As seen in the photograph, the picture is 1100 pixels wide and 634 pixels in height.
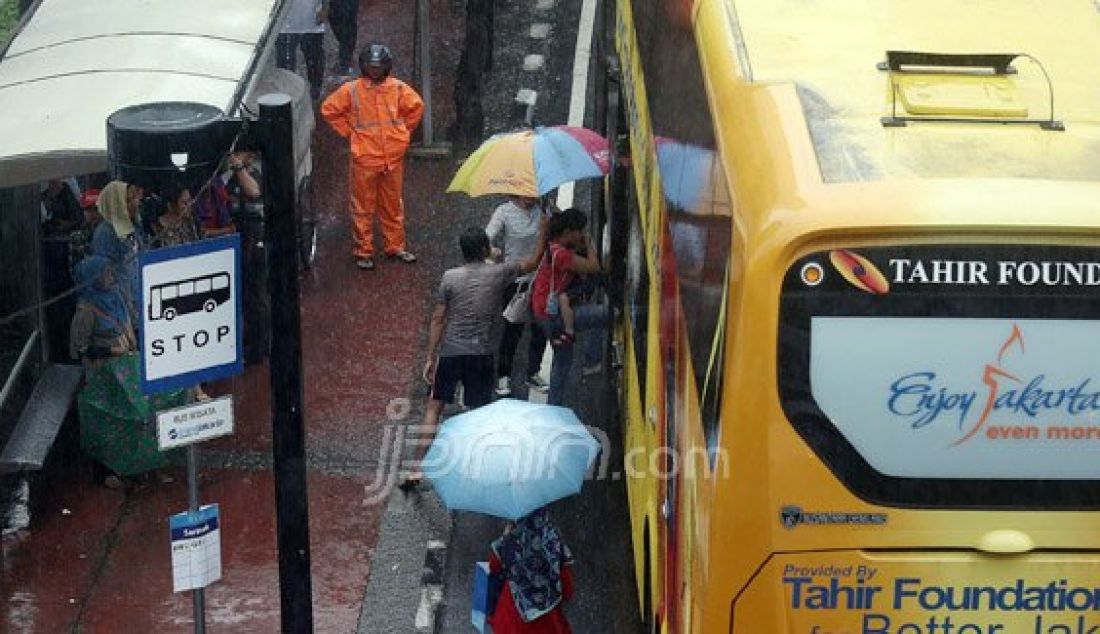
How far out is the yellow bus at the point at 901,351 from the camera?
251 inches

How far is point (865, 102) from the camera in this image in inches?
274

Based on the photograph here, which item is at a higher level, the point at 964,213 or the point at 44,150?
the point at 964,213

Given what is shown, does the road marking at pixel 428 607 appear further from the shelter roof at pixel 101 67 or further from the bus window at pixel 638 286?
the shelter roof at pixel 101 67

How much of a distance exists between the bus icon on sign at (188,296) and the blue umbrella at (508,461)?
154cm

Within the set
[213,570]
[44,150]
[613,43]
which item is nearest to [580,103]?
[613,43]

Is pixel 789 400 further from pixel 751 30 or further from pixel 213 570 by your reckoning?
pixel 213 570

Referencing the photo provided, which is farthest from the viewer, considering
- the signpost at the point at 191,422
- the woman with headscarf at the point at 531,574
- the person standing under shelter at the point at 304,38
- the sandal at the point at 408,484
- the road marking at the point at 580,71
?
the person standing under shelter at the point at 304,38

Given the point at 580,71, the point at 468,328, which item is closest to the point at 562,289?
the point at 468,328

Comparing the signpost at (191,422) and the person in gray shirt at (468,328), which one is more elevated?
the signpost at (191,422)

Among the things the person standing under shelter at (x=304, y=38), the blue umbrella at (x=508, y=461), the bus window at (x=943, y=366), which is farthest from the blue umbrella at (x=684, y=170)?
the person standing under shelter at (x=304, y=38)

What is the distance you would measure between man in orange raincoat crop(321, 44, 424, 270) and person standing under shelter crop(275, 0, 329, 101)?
3.06 m

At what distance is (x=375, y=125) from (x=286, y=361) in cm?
673

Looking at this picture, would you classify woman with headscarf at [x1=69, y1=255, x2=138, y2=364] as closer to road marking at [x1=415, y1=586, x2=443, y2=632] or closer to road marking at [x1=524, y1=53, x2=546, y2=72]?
road marking at [x1=415, y1=586, x2=443, y2=632]

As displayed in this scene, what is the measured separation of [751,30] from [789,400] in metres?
1.78
